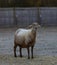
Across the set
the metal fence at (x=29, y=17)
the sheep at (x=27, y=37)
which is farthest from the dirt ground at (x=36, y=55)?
the metal fence at (x=29, y=17)

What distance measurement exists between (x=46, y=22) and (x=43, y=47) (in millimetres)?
13842

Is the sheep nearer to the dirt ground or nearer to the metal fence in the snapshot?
the dirt ground

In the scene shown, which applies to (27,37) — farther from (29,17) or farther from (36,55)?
(29,17)

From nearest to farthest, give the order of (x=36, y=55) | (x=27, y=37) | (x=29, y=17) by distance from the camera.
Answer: (x=27, y=37) < (x=36, y=55) < (x=29, y=17)

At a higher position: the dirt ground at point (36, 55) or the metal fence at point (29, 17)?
the dirt ground at point (36, 55)

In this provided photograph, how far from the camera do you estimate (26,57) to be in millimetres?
13867

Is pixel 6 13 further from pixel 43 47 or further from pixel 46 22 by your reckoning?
pixel 43 47

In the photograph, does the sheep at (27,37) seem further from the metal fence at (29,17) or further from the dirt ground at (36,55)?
the metal fence at (29,17)

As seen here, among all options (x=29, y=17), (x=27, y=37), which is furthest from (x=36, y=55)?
(x=29, y=17)

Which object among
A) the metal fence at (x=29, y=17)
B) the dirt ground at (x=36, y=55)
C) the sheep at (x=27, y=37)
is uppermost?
the sheep at (x=27, y=37)

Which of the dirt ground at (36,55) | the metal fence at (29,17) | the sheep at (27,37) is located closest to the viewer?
the dirt ground at (36,55)

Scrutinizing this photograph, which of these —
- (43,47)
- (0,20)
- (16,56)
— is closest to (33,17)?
(0,20)

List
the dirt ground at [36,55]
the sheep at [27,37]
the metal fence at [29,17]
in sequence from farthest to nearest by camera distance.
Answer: the metal fence at [29,17] < the sheep at [27,37] < the dirt ground at [36,55]

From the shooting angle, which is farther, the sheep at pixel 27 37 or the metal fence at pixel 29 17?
the metal fence at pixel 29 17
